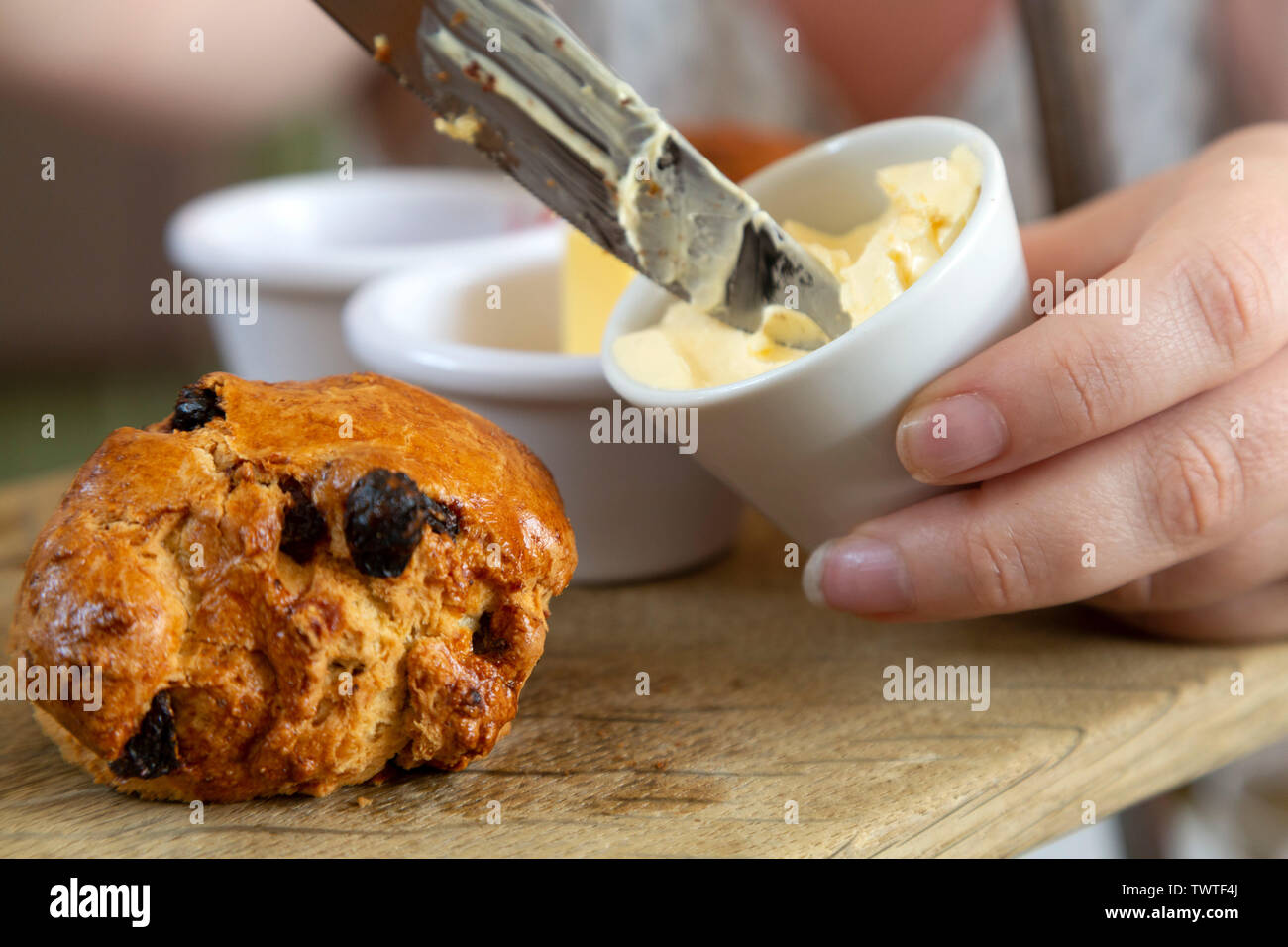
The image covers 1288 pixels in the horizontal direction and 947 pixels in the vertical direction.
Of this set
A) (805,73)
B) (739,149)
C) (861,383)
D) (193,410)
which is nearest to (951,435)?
(861,383)

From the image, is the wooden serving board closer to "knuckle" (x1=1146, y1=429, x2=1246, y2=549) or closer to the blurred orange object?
"knuckle" (x1=1146, y1=429, x2=1246, y2=549)

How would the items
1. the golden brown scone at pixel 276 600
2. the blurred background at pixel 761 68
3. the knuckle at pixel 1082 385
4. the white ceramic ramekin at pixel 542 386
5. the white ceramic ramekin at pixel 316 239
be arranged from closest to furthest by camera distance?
the golden brown scone at pixel 276 600 → the knuckle at pixel 1082 385 → the white ceramic ramekin at pixel 542 386 → the white ceramic ramekin at pixel 316 239 → the blurred background at pixel 761 68

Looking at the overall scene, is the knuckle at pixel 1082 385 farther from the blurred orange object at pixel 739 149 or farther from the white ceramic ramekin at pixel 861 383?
the blurred orange object at pixel 739 149

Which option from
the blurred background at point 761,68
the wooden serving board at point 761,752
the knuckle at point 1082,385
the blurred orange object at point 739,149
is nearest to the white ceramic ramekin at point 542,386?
the wooden serving board at point 761,752

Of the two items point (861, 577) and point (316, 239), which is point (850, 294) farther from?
point (316, 239)

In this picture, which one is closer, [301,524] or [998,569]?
[301,524]
